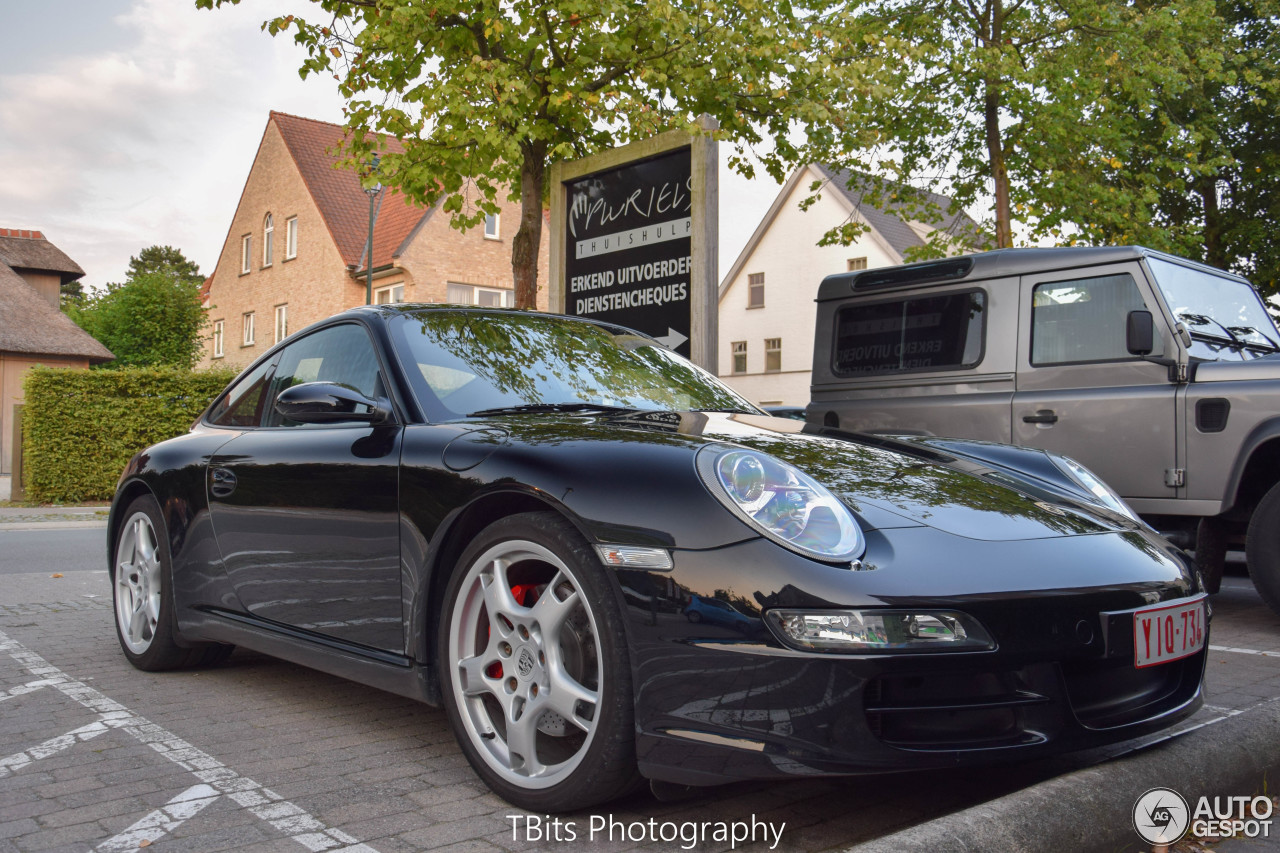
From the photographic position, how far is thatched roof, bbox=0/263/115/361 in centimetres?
3222

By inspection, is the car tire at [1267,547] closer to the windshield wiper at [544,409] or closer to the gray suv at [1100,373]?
the gray suv at [1100,373]

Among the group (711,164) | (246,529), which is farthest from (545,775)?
(711,164)

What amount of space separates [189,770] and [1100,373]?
523 centimetres

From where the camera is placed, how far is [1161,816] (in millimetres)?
2607

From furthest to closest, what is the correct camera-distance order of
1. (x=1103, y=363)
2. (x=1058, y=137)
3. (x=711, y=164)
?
(x=1058, y=137)
(x=711, y=164)
(x=1103, y=363)

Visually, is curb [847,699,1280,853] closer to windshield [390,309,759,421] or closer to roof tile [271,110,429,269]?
windshield [390,309,759,421]

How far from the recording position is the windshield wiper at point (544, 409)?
11.2 ft

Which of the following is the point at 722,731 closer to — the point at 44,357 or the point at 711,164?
the point at 711,164

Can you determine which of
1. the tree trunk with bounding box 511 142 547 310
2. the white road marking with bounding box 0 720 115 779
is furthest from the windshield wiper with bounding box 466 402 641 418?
the tree trunk with bounding box 511 142 547 310

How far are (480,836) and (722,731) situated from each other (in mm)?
693

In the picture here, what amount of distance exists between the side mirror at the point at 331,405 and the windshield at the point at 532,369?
151 millimetres

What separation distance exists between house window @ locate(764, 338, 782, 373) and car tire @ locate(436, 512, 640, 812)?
3840 cm

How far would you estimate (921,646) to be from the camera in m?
→ 2.35

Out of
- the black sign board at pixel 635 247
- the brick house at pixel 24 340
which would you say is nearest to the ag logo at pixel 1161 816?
the black sign board at pixel 635 247
